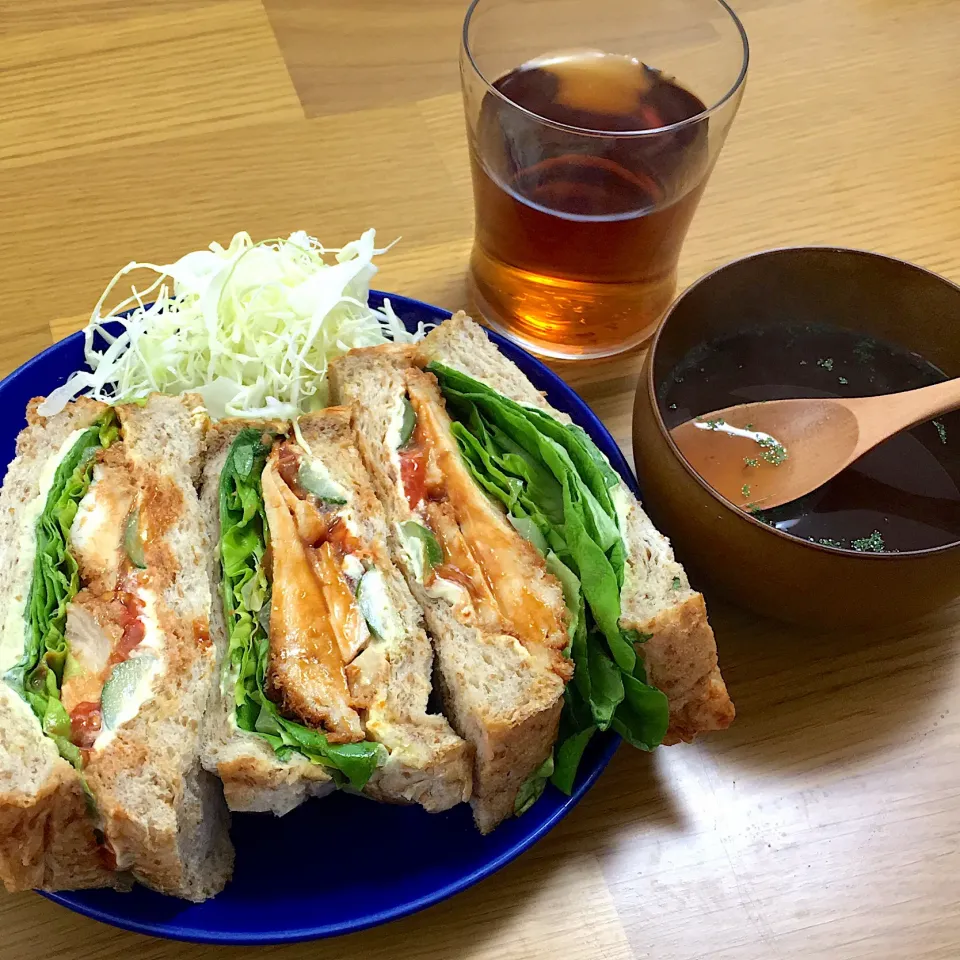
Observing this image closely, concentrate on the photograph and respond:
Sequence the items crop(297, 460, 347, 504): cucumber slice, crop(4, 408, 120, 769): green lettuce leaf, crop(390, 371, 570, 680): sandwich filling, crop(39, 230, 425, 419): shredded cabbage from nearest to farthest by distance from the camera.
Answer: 1. crop(4, 408, 120, 769): green lettuce leaf
2. crop(390, 371, 570, 680): sandwich filling
3. crop(297, 460, 347, 504): cucumber slice
4. crop(39, 230, 425, 419): shredded cabbage

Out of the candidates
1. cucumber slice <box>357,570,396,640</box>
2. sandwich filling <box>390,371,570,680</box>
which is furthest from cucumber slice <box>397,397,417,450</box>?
cucumber slice <box>357,570,396,640</box>

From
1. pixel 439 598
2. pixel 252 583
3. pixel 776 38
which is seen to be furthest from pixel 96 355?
pixel 776 38

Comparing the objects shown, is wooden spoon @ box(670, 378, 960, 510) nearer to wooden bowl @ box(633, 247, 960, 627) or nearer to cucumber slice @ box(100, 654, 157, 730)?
wooden bowl @ box(633, 247, 960, 627)

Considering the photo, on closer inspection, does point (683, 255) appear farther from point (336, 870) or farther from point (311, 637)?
point (336, 870)

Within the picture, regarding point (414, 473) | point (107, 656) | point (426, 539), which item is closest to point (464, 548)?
point (426, 539)

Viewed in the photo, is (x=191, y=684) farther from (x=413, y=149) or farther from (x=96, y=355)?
(x=413, y=149)

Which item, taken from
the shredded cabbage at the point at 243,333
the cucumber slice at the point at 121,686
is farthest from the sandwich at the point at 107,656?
the shredded cabbage at the point at 243,333
